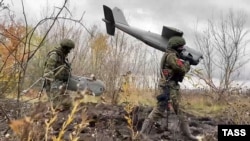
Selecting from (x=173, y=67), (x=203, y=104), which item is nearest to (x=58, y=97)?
(x=173, y=67)

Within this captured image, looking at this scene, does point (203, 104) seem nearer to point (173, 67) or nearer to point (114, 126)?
point (114, 126)

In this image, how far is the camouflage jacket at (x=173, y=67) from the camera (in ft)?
24.0

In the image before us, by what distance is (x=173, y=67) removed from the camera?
24.0 ft

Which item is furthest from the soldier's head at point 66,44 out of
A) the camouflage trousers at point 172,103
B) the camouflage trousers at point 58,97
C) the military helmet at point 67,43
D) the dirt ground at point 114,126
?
the camouflage trousers at point 172,103

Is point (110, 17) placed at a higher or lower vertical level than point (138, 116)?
higher

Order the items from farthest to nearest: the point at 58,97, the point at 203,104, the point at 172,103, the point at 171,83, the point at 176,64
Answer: the point at 203,104 → the point at 172,103 → the point at 171,83 → the point at 176,64 → the point at 58,97

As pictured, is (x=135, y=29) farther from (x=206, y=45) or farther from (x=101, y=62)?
(x=206, y=45)

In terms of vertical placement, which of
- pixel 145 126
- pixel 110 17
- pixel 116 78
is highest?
pixel 110 17

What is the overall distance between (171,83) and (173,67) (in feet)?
0.99

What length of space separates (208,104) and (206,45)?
344 inches

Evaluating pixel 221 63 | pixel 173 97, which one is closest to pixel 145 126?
pixel 173 97

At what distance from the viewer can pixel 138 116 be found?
9.02m

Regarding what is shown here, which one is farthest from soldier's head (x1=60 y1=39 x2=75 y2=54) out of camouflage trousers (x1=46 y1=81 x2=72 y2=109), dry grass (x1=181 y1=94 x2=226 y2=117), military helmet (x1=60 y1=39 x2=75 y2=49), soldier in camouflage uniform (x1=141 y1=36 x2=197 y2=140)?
dry grass (x1=181 y1=94 x2=226 y2=117)

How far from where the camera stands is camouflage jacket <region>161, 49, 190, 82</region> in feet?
24.0
